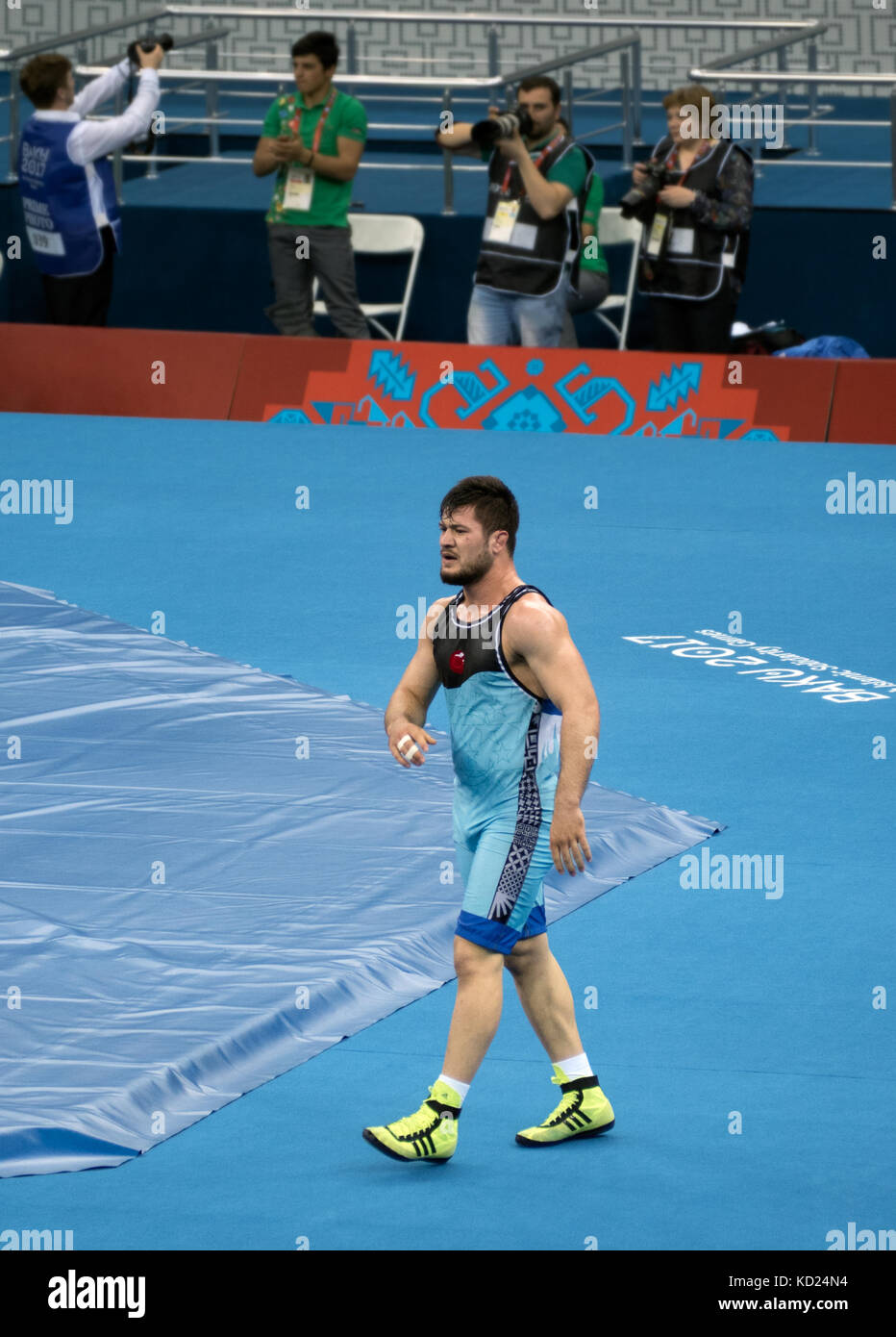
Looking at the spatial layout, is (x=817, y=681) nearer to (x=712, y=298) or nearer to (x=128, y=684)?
(x=128, y=684)

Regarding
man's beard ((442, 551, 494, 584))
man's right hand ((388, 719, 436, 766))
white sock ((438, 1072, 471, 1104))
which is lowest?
white sock ((438, 1072, 471, 1104))

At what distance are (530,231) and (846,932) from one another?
26.8ft

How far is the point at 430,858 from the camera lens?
26.2 ft

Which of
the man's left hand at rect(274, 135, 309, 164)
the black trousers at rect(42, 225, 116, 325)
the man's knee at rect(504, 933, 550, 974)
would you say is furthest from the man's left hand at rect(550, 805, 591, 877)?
the black trousers at rect(42, 225, 116, 325)

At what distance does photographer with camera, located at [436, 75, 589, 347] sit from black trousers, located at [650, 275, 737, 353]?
71 centimetres

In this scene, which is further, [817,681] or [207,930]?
[817,681]

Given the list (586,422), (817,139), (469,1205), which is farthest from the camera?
(817,139)

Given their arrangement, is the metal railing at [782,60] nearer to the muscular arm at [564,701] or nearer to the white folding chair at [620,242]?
the white folding chair at [620,242]

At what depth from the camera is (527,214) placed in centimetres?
1448

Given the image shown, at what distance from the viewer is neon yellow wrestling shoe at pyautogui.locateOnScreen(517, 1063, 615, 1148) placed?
5758mm

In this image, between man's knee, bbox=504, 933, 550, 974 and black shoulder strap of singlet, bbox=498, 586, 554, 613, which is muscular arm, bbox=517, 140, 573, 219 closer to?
black shoulder strap of singlet, bbox=498, 586, 554, 613

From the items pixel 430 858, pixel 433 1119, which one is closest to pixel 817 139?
pixel 430 858

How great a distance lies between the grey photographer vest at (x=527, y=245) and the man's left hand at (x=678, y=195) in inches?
25.9

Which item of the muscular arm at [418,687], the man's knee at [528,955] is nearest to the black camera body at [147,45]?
the muscular arm at [418,687]
